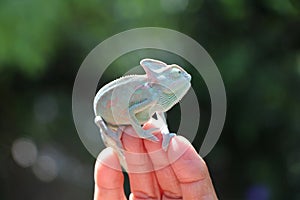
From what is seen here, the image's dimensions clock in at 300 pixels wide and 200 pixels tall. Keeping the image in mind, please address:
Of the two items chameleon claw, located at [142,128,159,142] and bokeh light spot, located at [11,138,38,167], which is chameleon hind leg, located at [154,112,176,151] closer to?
chameleon claw, located at [142,128,159,142]

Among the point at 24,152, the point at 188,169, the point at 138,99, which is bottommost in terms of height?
the point at 188,169

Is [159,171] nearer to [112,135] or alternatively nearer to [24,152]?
[112,135]

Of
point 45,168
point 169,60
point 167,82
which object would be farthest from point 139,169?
point 45,168

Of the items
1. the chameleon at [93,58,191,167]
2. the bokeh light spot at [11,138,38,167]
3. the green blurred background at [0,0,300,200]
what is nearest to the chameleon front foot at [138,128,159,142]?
the chameleon at [93,58,191,167]

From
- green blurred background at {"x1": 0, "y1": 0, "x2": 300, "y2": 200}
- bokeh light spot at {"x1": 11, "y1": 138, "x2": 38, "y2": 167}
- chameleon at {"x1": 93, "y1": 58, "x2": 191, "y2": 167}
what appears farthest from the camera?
bokeh light spot at {"x1": 11, "y1": 138, "x2": 38, "y2": 167}

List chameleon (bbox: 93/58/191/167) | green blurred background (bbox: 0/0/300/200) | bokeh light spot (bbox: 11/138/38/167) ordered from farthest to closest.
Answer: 1. bokeh light spot (bbox: 11/138/38/167)
2. green blurred background (bbox: 0/0/300/200)
3. chameleon (bbox: 93/58/191/167)

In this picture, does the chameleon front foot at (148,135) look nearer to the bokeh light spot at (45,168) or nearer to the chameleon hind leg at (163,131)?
the chameleon hind leg at (163,131)

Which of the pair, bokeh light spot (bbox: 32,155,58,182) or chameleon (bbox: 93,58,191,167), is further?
bokeh light spot (bbox: 32,155,58,182)

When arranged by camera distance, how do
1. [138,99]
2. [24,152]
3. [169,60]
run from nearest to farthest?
[138,99], [169,60], [24,152]
